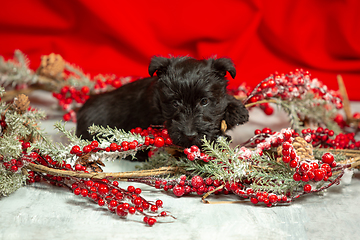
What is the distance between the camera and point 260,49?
4.31 metres

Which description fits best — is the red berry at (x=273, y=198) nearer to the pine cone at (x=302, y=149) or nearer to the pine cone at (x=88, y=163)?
the pine cone at (x=302, y=149)

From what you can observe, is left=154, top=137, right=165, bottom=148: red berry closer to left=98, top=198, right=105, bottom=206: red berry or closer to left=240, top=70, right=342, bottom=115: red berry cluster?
left=98, top=198, right=105, bottom=206: red berry

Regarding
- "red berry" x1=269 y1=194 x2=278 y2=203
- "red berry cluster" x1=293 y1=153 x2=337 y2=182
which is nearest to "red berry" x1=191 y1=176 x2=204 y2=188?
"red berry" x1=269 y1=194 x2=278 y2=203

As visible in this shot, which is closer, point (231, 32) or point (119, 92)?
point (119, 92)

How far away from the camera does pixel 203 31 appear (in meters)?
4.12

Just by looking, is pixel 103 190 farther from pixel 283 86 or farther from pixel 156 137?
pixel 283 86

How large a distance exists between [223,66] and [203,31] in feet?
7.42

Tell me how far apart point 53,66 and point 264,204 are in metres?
2.19

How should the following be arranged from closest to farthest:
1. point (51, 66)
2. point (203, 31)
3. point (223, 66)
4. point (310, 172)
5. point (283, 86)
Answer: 1. point (310, 172)
2. point (223, 66)
3. point (283, 86)
4. point (51, 66)
5. point (203, 31)

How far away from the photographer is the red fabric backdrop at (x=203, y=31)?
4031 millimetres

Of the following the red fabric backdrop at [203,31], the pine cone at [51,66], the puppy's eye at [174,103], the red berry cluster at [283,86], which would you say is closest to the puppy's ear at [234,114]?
the red berry cluster at [283,86]

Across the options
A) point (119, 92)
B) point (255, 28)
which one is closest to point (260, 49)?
point (255, 28)

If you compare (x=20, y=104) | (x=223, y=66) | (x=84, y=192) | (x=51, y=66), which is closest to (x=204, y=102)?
(x=223, y=66)

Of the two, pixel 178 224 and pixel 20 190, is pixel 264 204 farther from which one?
pixel 20 190
